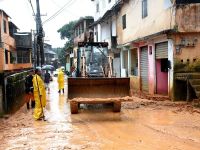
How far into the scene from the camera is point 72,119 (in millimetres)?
11711

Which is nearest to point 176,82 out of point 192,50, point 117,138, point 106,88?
point 192,50

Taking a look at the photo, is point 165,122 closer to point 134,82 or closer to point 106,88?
point 106,88

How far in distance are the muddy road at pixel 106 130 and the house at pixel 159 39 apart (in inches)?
125

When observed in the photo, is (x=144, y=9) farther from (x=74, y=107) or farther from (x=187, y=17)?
(x=74, y=107)

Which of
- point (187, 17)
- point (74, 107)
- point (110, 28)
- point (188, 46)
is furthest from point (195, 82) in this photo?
point (110, 28)

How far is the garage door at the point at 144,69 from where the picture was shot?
832 inches

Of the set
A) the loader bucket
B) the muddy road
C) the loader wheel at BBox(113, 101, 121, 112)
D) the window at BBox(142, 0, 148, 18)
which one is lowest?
the muddy road

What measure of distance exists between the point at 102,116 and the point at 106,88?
106 cm

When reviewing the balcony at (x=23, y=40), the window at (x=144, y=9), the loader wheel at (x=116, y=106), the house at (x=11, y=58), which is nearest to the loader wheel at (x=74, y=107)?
the loader wheel at (x=116, y=106)

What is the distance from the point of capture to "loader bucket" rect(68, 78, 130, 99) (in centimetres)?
1249

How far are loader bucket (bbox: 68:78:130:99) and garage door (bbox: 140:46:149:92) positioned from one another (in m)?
8.55

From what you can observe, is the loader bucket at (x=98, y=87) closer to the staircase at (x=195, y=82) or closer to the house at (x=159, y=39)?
the staircase at (x=195, y=82)

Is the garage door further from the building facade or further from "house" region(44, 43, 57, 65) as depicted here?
"house" region(44, 43, 57, 65)

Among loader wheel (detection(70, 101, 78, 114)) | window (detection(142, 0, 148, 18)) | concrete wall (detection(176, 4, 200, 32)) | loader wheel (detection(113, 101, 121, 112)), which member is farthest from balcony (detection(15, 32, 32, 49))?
loader wheel (detection(113, 101, 121, 112))
